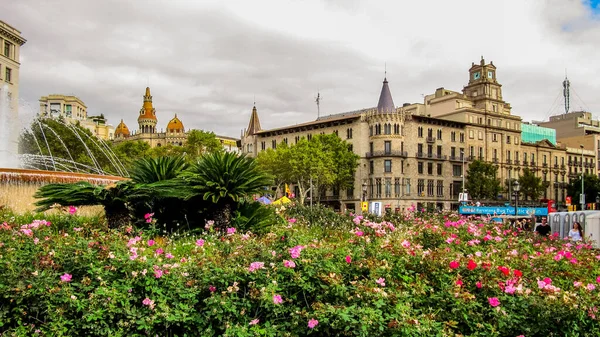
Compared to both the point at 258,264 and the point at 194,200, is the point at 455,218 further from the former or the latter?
the point at 258,264

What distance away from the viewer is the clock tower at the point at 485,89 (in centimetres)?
7794

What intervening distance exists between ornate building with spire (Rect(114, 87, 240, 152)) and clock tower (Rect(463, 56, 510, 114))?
8066cm

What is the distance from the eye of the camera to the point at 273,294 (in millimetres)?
5523

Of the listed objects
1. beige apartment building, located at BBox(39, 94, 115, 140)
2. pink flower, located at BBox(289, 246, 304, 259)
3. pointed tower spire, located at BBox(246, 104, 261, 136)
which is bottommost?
pink flower, located at BBox(289, 246, 304, 259)

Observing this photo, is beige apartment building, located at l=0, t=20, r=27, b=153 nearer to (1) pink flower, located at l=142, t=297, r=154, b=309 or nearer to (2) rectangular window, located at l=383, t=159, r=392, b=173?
(2) rectangular window, located at l=383, t=159, r=392, b=173

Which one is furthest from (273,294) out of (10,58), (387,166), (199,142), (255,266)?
(387,166)

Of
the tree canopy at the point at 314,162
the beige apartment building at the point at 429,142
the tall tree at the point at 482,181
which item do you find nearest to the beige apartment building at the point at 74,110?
the beige apartment building at the point at 429,142

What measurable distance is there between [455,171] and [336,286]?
72167 millimetres

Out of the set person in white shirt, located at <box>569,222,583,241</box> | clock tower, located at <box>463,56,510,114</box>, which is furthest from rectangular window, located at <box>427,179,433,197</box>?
person in white shirt, located at <box>569,222,583,241</box>

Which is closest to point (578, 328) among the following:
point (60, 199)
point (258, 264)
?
point (258, 264)

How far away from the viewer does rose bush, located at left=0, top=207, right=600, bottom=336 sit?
536 cm

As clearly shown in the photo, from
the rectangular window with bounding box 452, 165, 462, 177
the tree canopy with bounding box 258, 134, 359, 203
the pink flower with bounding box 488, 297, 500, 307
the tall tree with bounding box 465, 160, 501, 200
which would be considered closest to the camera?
the pink flower with bounding box 488, 297, 500, 307

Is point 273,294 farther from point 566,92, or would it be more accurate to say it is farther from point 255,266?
point 566,92

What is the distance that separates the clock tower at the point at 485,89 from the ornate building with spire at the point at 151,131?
80656 millimetres
